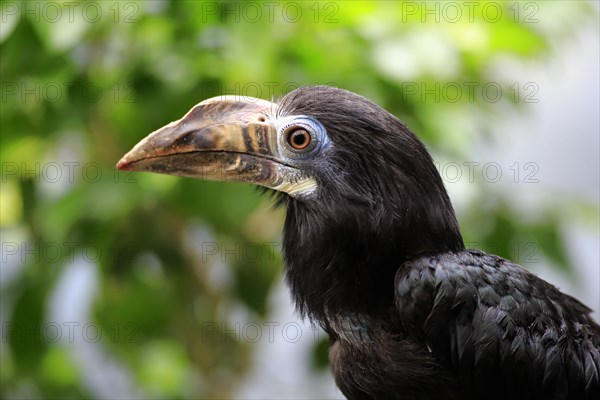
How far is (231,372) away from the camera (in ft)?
14.8

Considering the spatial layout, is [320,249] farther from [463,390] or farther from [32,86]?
[32,86]

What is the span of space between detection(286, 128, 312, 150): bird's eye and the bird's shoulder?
0.42 m

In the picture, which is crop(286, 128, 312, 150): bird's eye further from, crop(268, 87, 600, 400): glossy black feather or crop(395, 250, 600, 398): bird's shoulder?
crop(395, 250, 600, 398): bird's shoulder

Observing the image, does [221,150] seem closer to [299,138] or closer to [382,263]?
[299,138]

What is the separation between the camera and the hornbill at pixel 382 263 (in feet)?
8.03

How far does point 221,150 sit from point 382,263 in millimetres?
503

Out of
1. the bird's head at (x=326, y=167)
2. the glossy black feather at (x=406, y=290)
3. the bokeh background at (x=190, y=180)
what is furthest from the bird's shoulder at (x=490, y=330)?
the bokeh background at (x=190, y=180)

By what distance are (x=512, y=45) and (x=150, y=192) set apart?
55.4 inches

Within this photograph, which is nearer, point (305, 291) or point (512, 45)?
point (305, 291)

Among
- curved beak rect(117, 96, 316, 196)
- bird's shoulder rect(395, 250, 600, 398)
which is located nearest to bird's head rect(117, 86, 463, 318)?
curved beak rect(117, 96, 316, 196)

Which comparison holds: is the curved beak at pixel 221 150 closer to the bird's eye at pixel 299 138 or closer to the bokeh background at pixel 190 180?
the bird's eye at pixel 299 138

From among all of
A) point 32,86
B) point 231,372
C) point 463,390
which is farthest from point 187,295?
point 463,390

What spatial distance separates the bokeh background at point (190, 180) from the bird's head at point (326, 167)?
54 cm

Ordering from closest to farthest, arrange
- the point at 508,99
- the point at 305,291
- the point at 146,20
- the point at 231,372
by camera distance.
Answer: the point at 305,291 < the point at 146,20 < the point at 508,99 < the point at 231,372
